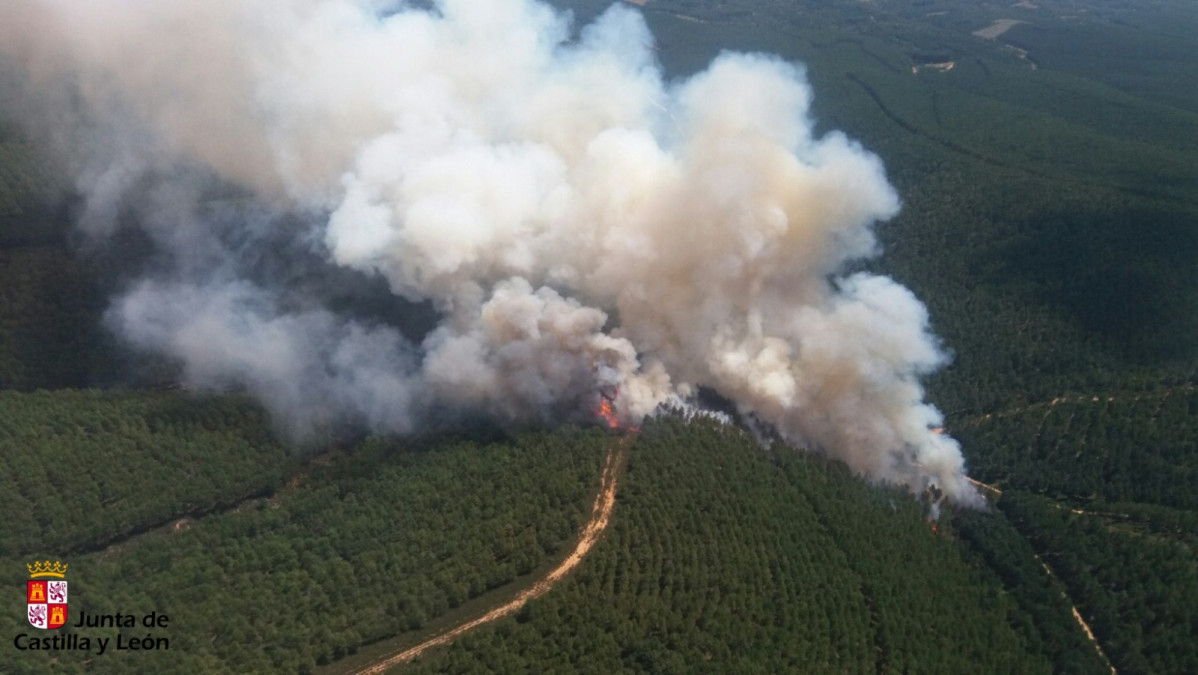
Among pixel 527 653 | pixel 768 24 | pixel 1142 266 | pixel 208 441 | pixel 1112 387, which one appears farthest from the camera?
pixel 768 24

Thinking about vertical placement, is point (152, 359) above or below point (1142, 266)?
below

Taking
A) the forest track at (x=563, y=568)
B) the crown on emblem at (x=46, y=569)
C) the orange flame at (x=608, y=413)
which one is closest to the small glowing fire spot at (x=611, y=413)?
the orange flame at (x=608, y=413)

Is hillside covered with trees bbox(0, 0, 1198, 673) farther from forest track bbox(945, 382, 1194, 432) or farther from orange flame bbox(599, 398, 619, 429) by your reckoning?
orange flame bbox(599, 398, 619, 429)

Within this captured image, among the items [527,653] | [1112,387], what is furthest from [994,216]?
[527,653]

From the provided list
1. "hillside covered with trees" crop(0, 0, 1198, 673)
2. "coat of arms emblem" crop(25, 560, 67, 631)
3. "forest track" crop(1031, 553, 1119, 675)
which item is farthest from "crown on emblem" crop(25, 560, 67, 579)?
"forest track" crop(1031, 553, 1119, 675)

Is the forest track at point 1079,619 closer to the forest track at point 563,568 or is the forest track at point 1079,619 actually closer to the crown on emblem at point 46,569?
the forest track at point 563,568

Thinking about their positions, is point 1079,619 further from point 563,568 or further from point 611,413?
point 611,413

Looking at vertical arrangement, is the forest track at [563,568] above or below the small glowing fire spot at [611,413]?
below

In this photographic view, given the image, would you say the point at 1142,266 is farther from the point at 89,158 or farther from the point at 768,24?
the point at 768,24
